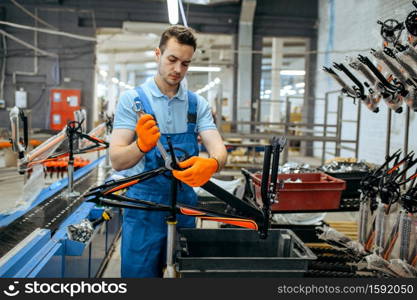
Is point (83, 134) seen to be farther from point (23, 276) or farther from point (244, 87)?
point (244, 87)

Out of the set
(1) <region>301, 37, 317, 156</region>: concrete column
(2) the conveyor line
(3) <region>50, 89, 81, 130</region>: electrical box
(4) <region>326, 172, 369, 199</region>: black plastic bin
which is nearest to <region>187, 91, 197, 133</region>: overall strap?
(2) the conveyor line

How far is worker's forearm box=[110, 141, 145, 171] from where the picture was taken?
4.13ft

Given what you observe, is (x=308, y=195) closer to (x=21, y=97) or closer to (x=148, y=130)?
(x=148, y=130)

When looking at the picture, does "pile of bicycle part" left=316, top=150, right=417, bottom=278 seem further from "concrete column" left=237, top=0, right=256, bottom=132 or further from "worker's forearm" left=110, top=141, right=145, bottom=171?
"concrete column" left=237, top=0, right=256, bottom=132

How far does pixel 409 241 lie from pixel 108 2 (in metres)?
8.68

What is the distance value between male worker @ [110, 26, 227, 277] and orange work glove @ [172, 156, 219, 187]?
58 mm

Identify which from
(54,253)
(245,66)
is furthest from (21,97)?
(54,253)

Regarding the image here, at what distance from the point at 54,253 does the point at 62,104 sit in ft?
25.0

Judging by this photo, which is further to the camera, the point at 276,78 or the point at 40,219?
the point at 276,78

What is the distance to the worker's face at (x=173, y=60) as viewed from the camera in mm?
1381

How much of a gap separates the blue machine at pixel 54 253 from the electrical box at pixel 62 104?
642 centimetres

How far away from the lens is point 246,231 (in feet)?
5.11

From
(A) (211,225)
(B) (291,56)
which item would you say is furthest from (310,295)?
(B) (291,56)

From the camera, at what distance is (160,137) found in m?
1.48
